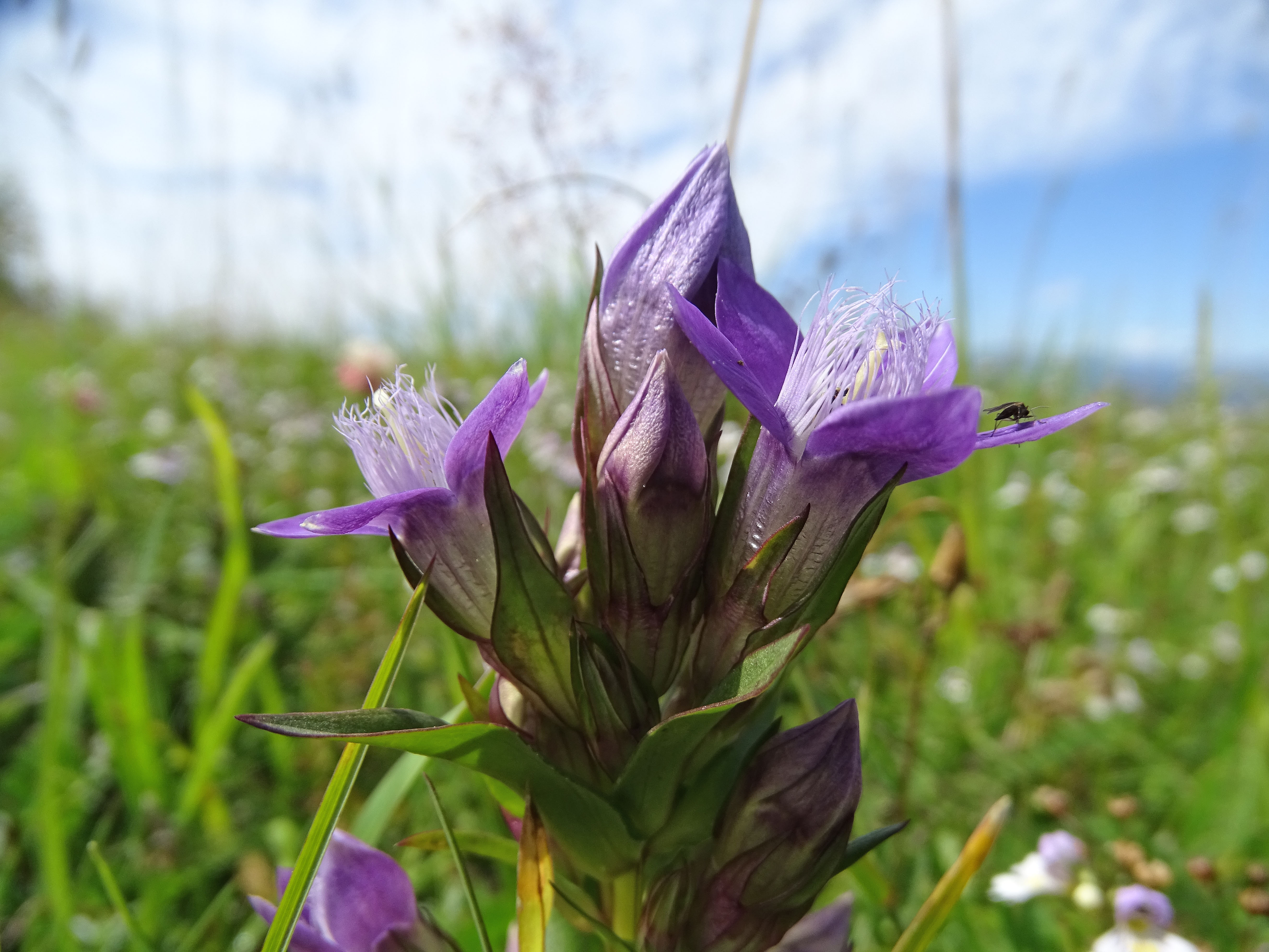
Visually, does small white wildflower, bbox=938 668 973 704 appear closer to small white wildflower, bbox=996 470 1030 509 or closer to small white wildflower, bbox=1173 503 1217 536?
small white wildflower, bbox=996 470 1030 509

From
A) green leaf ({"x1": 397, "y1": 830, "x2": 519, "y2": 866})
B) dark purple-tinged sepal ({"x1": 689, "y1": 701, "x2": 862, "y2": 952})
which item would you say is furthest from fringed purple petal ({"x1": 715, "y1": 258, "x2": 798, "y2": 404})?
green leaf ({"x1": 397, "y1": 830, "x2": 519, "y2": 866})

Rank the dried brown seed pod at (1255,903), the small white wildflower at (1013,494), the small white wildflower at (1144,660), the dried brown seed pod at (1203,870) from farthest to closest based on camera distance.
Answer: the small white wildflower at (1013,494) → the small white wildflower at (1144,660) → the dried brown seed pod at (1203,870) → the dried brown seed pod at (1255,903)

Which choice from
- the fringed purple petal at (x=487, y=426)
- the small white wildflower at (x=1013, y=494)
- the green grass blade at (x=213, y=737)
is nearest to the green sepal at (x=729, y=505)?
the fringed purple petal at (x=487, y=426)

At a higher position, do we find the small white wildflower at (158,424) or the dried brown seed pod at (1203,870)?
the dried brown seed pod at (1203,870)

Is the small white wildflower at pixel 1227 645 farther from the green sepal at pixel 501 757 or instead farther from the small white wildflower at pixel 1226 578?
the green sepal at pixel 501 757

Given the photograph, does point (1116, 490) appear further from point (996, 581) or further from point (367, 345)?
point (367, 345)

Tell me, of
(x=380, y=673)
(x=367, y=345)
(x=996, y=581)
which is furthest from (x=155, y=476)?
(x=996, y=581)

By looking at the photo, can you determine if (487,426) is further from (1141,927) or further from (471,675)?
(1141,927)
